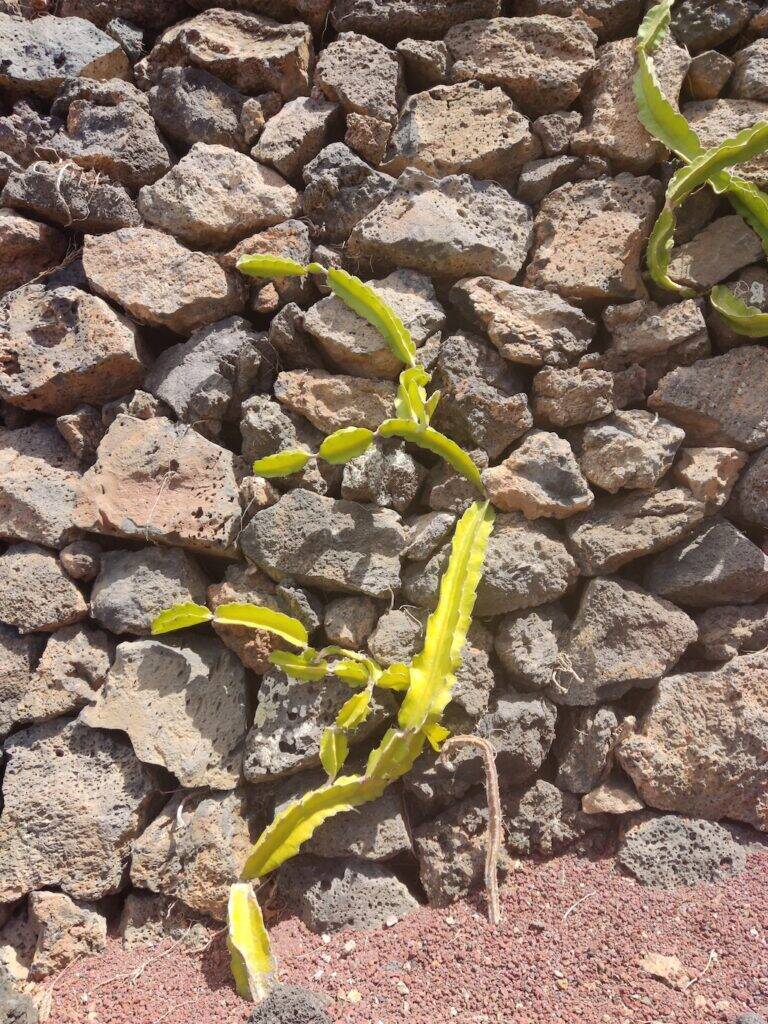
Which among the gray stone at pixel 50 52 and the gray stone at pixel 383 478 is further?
the gray stone at pixel 50 52

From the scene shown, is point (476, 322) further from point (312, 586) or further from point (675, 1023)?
point (675, 1023)

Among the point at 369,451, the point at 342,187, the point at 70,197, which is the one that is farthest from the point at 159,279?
the point at 369,451

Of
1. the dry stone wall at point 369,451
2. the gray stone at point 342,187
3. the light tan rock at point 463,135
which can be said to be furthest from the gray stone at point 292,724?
the light tan rock at point 463,135

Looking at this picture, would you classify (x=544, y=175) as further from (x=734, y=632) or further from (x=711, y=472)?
(x=734, y=632)

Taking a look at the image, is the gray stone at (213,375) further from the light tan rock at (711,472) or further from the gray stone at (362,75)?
the light tan rock at (711,472)

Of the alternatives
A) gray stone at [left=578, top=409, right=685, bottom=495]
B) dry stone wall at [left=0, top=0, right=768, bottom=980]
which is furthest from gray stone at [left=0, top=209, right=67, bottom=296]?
gray stone at [left=578, top=409, right=685, bottom=495]
